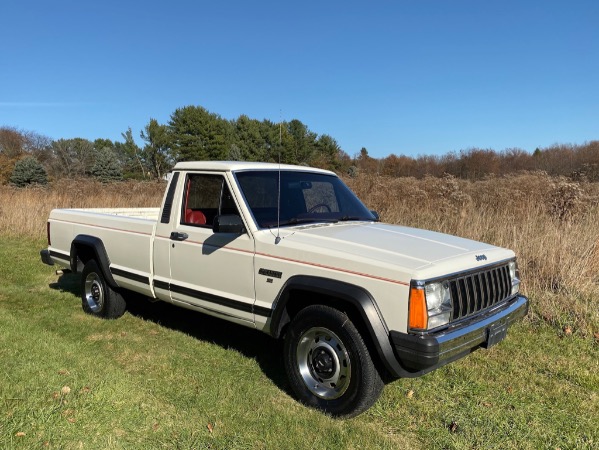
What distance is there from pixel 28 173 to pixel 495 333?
117 feet

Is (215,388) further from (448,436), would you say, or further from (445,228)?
(445,228)

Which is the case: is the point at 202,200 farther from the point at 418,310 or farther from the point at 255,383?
the point at 418,310

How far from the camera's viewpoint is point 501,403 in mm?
3709

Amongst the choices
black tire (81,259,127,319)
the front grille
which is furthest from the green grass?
the front grille

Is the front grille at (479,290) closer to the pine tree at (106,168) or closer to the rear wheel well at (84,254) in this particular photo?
the rear wheel well at (84,254)

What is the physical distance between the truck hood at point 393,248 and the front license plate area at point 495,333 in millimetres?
476

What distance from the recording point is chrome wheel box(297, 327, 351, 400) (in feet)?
11.1

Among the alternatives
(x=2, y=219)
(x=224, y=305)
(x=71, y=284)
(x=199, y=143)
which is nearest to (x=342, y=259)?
(x=224, y=305)

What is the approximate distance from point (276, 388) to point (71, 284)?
5.50 metres

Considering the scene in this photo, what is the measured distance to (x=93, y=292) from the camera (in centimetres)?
605

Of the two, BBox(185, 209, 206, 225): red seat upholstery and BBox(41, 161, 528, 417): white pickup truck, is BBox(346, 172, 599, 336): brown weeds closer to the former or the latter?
BBox(41, 161, 528, 417): white pickup truck

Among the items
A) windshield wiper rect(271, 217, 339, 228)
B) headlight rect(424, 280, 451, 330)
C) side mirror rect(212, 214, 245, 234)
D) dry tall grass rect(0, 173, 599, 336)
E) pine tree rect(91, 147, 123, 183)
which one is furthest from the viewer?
pine tree rect(91, 147, 123, 183)

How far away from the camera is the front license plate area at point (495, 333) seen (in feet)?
11.1

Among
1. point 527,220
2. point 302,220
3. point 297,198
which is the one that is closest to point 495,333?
point 302,220
